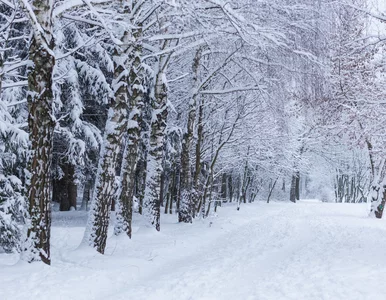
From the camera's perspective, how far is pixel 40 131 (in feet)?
20.8

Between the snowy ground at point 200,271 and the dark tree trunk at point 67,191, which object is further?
the dark tree trunk at point 67,191

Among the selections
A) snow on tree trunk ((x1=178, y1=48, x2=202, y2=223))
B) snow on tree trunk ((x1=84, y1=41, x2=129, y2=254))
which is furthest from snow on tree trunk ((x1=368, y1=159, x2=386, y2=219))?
snow on tree trunk ((x1=84, y1=41, x2=129, y2=254))

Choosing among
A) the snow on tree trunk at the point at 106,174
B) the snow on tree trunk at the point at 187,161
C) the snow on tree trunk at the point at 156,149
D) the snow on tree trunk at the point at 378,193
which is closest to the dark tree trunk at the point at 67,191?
the snow on tree trunk at the point at 187,161

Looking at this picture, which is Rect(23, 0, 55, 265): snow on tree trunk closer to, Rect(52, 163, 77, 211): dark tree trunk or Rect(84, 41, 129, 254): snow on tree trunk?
Rect(84, 41, 129, 254): snow on tree trunk

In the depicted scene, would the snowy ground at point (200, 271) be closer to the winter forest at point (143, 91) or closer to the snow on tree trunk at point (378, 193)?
the winter forest at point (143, 91)

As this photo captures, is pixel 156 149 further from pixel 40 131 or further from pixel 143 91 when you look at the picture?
pixel 40 131

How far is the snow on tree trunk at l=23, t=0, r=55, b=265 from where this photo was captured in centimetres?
626

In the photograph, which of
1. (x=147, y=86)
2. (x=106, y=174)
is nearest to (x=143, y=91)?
(x=106, y=174)

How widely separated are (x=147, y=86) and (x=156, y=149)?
678cm

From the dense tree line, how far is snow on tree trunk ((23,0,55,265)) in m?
0.02

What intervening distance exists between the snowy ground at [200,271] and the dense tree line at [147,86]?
69 cm

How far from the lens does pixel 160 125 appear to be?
1251 cm

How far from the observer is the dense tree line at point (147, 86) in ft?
21.2

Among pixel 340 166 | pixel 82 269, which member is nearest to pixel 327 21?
pixel 82 269
